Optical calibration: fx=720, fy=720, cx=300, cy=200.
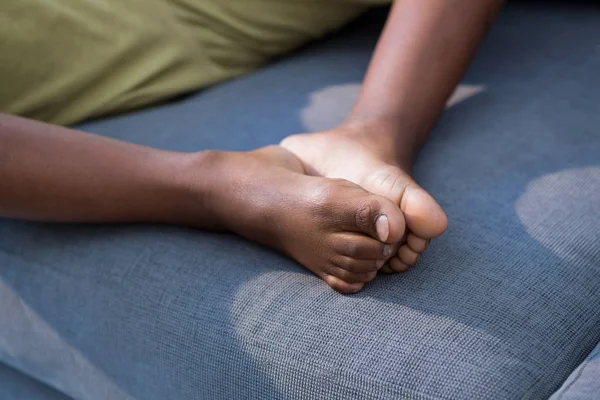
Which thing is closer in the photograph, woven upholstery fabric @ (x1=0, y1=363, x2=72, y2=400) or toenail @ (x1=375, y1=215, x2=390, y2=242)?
toenail @ (x1=375, y1=215, x2=390, y2=242)

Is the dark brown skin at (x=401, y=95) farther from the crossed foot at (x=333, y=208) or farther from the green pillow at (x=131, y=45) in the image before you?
the green pillow at (x=131, y=45)

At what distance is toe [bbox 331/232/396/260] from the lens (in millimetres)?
614

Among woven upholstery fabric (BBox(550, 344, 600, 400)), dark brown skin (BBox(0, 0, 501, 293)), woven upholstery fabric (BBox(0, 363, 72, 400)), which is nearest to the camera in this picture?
woven upholstery fabric (BBox(550, 344, 600, 400))

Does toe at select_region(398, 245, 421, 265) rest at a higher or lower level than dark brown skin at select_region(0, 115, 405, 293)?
higher

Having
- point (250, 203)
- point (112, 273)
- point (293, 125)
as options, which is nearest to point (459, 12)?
point (293, 125)

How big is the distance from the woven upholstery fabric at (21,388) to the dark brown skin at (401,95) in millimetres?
428

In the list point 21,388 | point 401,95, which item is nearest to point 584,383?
point 401,95

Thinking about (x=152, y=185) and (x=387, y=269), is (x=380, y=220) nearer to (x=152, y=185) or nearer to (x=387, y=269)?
(x=387, y=269)

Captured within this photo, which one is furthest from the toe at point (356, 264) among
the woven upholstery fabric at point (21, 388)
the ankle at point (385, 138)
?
the woven upholstery fabric at point (21, 388)

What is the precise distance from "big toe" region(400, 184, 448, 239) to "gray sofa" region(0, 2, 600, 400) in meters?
0.05

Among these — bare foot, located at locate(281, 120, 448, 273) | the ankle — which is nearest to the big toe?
bare foot, located at locate(281, 120, 448, 273)

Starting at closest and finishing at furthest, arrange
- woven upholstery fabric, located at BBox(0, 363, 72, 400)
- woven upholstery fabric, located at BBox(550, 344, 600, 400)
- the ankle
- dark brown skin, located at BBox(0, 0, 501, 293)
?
woven upholstery fabric, located at BBox(550, 344, 600, 400), dark brown skin, located at BBox(0, 0, 501, 293), the ankle, woven upholstery fabric, located at BBox(0, 363, 72, 400)

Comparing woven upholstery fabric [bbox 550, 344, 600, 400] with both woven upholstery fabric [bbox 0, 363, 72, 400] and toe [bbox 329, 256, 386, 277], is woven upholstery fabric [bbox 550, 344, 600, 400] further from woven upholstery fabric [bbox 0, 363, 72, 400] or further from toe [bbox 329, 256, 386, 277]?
woven upholstery fabric [bbox 0, 363, 72, 400]

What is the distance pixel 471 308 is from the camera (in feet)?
1.97
